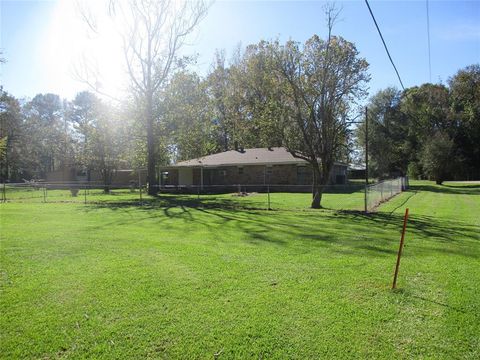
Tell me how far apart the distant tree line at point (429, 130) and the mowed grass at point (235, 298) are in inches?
1615

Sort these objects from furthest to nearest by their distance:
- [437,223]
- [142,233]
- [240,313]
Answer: [437,223]
[142,233]
[240,313]

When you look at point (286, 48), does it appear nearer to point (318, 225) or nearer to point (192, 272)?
point (318, 225)

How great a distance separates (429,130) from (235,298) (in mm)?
52408

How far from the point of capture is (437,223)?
13055 mm

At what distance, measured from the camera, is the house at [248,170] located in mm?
33594

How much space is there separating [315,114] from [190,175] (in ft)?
72.8

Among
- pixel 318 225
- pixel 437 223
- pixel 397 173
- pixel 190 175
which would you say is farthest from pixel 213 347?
pixel 397 173

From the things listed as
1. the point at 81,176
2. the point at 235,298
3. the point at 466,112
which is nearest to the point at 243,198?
the point at 235,298

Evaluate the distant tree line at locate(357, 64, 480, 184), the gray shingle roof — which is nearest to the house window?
the gray shingle roof

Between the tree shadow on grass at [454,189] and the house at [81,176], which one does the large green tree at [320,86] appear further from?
the house at [81,176]

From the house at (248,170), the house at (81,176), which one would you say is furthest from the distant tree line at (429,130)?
the house at (81,176)

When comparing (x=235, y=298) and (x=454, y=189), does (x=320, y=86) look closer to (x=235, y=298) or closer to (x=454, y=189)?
(x=235, y=298)

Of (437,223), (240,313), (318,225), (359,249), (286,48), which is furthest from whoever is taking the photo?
(286,48)

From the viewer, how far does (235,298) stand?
5062 mm
